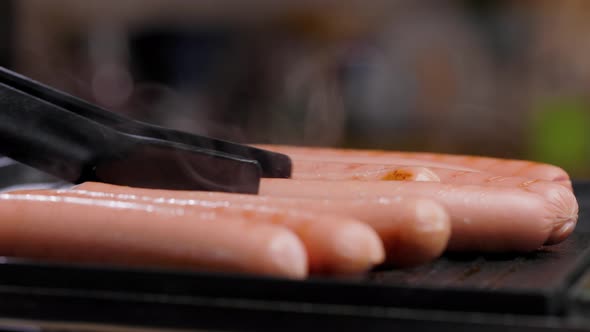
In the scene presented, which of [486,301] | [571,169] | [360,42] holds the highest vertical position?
[486,301]

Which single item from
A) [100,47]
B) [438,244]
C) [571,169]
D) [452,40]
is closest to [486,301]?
[438,244]

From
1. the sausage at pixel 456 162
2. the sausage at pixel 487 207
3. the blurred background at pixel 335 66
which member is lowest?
the blurred background at pixel 335 66

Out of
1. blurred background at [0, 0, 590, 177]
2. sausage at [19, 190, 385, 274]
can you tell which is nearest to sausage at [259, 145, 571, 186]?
sausage at [19, 190, 385, 274]

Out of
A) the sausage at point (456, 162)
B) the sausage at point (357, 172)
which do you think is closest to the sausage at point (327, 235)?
the sausage at point (357, 172)

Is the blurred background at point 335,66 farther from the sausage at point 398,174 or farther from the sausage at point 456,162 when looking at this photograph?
the sausage at point 398,174

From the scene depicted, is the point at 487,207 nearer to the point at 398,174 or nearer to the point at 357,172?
the point at 398,174

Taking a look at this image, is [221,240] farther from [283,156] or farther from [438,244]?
[283,156]

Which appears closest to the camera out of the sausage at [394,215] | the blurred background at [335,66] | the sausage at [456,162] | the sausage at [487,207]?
the sausage at [394,215]
